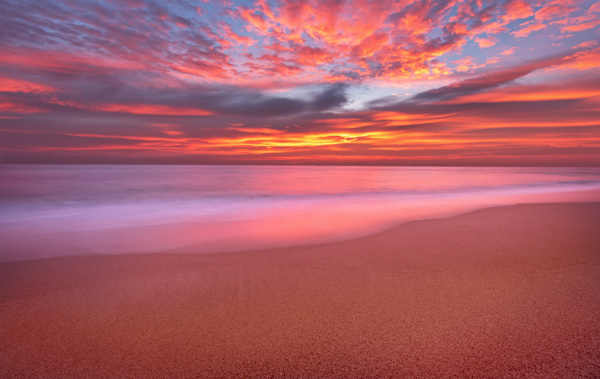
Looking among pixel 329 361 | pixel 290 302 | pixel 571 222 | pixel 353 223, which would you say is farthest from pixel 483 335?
pixel 571 222

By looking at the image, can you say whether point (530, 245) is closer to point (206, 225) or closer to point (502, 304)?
point (502, 304)

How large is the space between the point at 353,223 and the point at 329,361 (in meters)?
6.56

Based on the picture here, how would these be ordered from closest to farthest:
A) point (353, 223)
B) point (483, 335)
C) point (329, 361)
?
point (329, 361) → point (483, 335) → point (353, 223)

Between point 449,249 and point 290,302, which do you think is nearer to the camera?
point 290,302

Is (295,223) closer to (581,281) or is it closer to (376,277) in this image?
(376,277)

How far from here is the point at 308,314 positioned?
3.36m

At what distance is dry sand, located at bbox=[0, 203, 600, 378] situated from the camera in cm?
257

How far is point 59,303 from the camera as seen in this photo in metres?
3.67

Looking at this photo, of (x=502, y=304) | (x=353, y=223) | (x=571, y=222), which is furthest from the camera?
(x=353, y=223)

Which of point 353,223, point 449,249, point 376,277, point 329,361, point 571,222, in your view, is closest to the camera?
point 329,361

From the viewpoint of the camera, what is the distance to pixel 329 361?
2598 mm

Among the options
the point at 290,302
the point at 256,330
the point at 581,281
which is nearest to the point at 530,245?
the point at 581,281

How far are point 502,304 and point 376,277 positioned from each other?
1.46 metres

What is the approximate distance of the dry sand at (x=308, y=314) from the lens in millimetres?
2566
